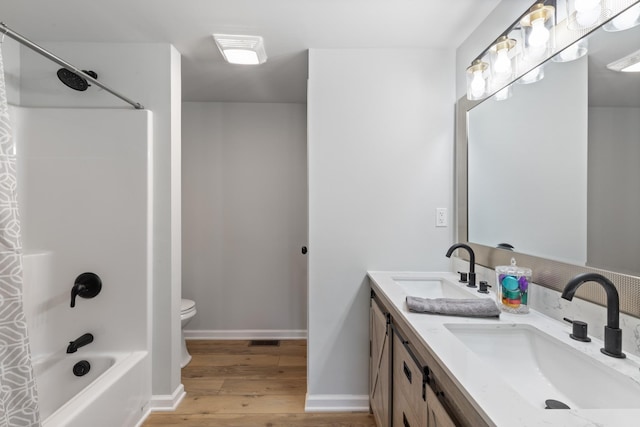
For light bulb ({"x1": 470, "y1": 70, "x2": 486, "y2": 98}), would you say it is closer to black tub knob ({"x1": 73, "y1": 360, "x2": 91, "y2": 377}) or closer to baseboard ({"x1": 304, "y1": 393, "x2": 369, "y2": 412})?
baseboard ({"x1": 304, "y1": 393, "x2": 369, "y2": 412})

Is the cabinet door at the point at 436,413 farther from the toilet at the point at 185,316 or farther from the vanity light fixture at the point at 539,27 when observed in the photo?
the toilet at the point at 185,316

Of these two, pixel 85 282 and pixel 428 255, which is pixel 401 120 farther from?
pixel 85 282

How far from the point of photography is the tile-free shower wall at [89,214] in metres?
1.82

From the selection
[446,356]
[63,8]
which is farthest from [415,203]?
[63,8]

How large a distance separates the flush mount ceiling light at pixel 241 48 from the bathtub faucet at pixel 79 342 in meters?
1.97

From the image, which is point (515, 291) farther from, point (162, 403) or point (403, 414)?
point (162, 403)

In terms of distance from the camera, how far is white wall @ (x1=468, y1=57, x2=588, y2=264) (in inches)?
41.9

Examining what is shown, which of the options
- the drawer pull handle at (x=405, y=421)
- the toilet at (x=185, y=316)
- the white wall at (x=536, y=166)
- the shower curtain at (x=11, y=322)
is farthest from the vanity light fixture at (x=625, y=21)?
the toilet at (x=185, y=316)

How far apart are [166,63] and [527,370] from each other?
246 cm

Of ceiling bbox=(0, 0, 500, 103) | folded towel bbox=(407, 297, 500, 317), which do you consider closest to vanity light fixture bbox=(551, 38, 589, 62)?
ceiling bbox=(0, 0, 500, 103)

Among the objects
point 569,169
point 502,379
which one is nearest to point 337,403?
point 502,379

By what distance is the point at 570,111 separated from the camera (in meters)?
1.09

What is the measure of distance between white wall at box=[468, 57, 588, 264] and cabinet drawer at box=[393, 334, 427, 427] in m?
0.71

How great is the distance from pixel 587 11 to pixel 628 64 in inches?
10.0
